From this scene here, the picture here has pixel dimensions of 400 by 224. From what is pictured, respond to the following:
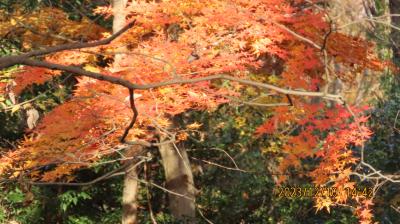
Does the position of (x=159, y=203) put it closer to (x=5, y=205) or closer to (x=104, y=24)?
(x=5, y=205)

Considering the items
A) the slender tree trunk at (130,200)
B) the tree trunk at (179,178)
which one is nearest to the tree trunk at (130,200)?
the slender tree trunk at (130,200)

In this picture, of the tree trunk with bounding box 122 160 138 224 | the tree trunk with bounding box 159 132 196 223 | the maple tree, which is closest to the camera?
the maple tree

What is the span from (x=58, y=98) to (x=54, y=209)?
1.87m

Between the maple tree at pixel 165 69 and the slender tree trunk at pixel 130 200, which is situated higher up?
the maple tree at pixel 165 69

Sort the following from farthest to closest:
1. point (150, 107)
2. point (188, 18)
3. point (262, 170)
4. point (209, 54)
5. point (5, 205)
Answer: point (262, 170), point (5, 205), point (188, 18), point (209, 54), point (150, 107)

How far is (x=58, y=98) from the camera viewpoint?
9.05 m

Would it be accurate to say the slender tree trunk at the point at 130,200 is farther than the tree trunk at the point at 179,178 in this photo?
No

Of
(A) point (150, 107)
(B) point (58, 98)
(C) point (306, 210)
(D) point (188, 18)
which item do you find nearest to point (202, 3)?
(D) point (188, 18)

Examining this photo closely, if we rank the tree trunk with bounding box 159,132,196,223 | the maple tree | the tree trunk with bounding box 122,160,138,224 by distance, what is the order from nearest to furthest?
1. the maple tree
2. the tree trunk with bounding box 122,160,138,224
3. the tree trunk with bounding box 159,132,196,223

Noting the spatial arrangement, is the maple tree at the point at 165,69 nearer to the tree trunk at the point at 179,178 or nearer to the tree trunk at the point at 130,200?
the tree trunk at the point at 130,200

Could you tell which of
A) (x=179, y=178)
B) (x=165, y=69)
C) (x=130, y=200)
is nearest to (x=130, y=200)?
(x=130, y=200)

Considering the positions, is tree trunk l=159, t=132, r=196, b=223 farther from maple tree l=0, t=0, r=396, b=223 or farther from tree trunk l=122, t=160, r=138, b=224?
maple tree l=0, t=0, r=396, b=223

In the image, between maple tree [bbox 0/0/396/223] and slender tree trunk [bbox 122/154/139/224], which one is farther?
slender tree trunk [bbox 122/154/139/224]

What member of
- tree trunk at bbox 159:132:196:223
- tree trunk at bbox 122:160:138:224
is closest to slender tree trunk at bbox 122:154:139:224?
tree trunk at bbox 122:160:138:224
